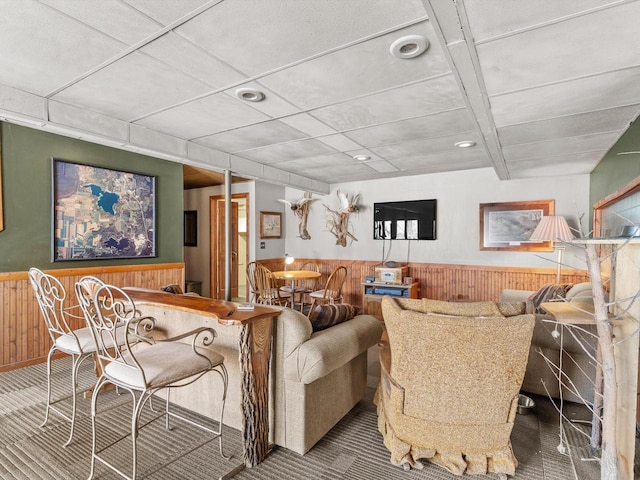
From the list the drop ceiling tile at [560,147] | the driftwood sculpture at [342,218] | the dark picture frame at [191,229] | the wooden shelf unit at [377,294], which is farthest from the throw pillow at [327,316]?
the dark picture frame at [191,229]

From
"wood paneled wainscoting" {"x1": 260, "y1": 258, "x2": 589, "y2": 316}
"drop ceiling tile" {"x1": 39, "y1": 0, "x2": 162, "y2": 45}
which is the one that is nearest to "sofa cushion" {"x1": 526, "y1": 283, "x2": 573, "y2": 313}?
"wood paneled wainscoting" {"x1": 260, "y1": 258, "x2": 589, "y2": 316}

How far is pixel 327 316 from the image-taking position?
7.64ft

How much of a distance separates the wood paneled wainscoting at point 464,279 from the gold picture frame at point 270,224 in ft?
5.29

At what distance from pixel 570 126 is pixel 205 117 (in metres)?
3.19

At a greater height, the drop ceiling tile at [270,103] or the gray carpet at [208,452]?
the drop ceiling tile at [270,103]

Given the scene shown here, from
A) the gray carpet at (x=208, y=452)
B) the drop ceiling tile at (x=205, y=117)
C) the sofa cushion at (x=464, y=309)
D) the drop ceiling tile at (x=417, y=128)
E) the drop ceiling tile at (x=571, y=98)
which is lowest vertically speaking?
the gray carpet at (x=208, y=452)

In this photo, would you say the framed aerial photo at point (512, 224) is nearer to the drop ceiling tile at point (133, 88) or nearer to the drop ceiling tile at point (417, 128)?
the drop ceiling tile at point (417, 128)

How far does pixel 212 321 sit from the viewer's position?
7.54 feet

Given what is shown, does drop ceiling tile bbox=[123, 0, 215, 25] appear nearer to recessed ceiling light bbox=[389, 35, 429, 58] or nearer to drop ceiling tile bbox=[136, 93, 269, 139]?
drop ceiling tile bbox=[136, 93, 269, 139]

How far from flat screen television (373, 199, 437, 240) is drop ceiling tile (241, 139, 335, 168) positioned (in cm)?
213

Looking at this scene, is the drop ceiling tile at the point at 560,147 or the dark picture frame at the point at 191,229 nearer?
the drop ceiling tile at the point at 560,147

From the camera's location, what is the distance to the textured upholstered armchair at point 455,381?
5.59 ft

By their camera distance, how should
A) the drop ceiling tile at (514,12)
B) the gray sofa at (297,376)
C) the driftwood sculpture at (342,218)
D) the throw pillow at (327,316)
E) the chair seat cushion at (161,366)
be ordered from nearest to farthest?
the drop ceiling tile at (514,12) → the chair seat cushion at (161,366) → the gray sofa at (297,376) → the throw pillow at (327,316) → the driftwood sculpture at (342,218)

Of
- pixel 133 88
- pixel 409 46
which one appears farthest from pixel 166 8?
pixel 409 46
